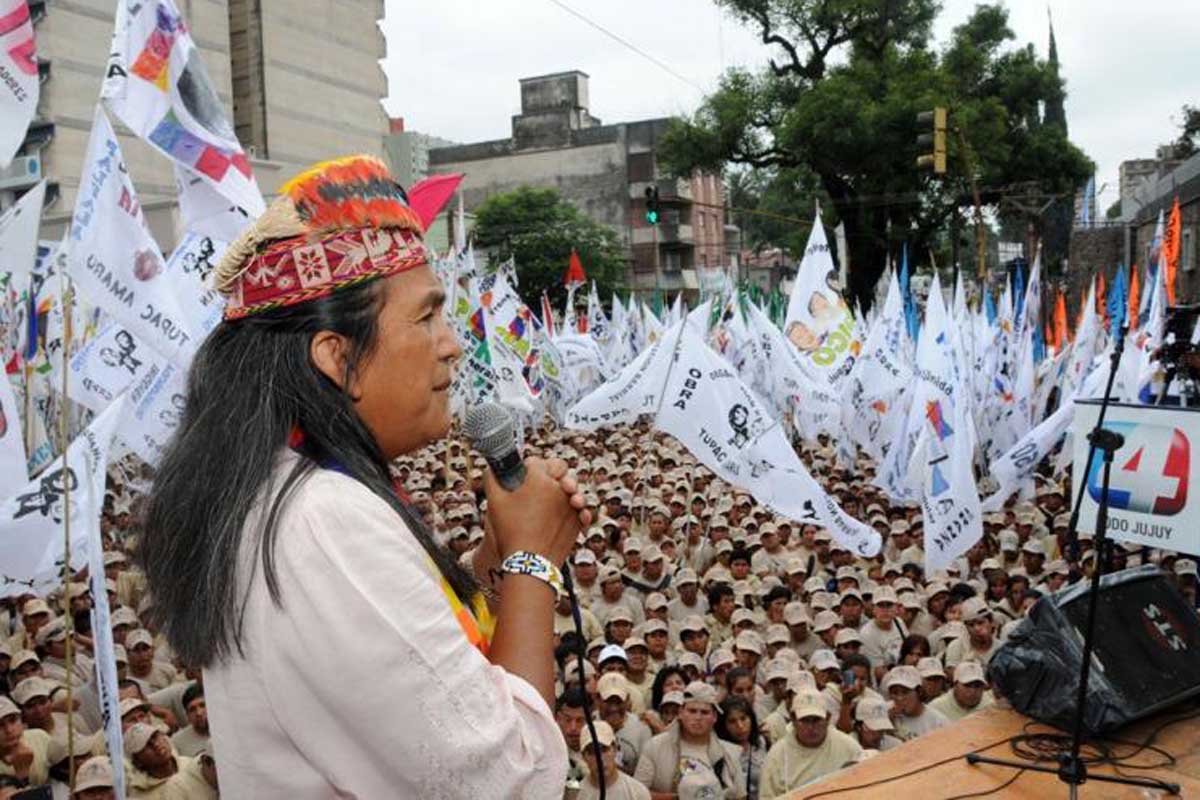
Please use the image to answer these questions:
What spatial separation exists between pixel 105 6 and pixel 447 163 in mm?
25350

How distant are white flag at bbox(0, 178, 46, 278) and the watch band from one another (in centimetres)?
606

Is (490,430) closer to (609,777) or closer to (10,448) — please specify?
(609,777)

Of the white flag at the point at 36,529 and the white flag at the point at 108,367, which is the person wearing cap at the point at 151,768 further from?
the white flag at the point at 108,367

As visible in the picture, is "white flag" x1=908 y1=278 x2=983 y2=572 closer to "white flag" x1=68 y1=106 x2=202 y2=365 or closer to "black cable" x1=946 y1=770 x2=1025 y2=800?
"black cable" x1=946 y1=770 x2=1025 y2=800

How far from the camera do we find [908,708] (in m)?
7.03

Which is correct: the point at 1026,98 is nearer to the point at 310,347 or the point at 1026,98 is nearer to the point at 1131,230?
the point at 1131,230

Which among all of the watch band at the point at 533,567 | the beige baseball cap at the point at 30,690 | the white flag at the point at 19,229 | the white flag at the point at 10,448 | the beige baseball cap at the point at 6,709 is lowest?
the beige baseball cap at the point at 30,690

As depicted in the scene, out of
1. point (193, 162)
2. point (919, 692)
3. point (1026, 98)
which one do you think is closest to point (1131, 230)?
point (1026, 98)

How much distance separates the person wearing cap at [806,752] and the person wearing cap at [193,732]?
336 centimetres

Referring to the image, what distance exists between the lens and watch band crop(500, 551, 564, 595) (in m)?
1.60

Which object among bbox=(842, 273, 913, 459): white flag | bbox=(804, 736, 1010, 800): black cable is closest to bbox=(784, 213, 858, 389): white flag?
bbox=(842, 273, 913, 459): white flag

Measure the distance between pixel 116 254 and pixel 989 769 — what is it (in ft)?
16.2

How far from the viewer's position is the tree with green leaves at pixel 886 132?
33875mm

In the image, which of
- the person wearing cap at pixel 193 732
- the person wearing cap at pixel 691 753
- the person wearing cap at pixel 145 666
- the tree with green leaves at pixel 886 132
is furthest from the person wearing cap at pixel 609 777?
the tree with green leaves at pixel 886 132
